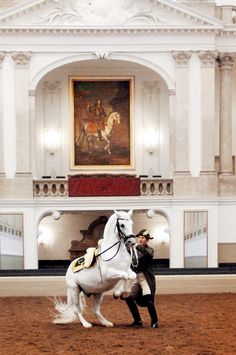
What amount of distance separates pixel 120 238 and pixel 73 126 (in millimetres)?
17433

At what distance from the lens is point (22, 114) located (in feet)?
89.8

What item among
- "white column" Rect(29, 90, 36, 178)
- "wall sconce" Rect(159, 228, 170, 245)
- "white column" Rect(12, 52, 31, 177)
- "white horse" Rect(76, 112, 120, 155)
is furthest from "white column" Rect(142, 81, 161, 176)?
"white column" Rect(12, 52, 31, 177)

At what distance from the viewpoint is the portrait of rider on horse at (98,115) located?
29.8m

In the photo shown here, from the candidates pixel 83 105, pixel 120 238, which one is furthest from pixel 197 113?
pixel 120 238

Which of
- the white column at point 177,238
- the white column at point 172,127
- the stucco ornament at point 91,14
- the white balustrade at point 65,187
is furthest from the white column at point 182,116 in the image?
the stucco ornament at point 91,14

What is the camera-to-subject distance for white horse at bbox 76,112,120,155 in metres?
29.8

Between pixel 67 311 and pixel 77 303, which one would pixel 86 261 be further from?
pixel 67 311

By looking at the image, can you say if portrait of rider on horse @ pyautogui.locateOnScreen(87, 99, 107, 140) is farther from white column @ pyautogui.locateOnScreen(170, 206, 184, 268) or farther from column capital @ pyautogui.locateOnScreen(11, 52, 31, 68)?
white column @ pyautogui.locateOnScreen(170, 206, 184, 268)

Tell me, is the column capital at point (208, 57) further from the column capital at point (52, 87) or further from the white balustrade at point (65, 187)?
the column capital at point (52, 87)

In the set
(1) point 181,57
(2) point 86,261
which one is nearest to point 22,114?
(1) point 181,57

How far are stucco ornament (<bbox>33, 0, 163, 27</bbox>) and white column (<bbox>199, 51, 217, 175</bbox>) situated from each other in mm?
2790

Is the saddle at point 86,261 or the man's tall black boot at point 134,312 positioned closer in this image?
the saddle at point 86,261

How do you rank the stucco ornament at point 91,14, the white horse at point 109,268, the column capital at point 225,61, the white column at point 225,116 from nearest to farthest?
1. the white horse at point 109,268
2. the stucco ornament at point 91,14
3. the column capital at point 225,61
4. the white column at point 225,116

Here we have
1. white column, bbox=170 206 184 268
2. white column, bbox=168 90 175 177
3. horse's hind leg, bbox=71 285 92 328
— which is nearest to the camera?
horse's hind leg, bbox=71 285 92 328
